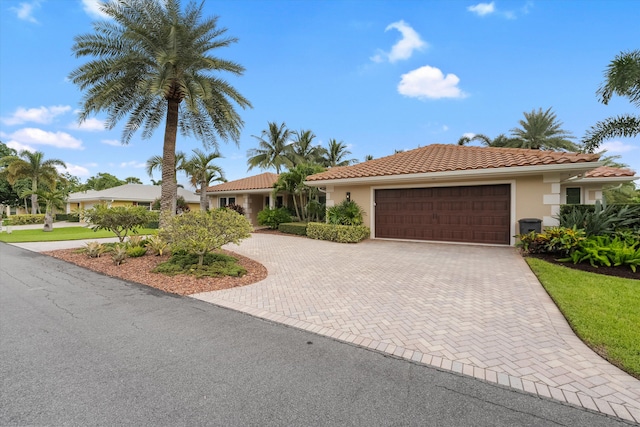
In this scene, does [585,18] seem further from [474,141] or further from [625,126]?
[474,141]

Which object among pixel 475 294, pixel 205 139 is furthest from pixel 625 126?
pixel 205 139

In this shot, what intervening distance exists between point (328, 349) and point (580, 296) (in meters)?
4.88

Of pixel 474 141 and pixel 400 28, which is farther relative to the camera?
pixel 474 141

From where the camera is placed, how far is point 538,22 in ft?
35.6

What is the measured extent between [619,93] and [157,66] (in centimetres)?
1567

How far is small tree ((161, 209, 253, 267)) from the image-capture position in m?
6.78

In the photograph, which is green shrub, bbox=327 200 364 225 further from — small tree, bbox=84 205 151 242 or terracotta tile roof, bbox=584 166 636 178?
terracotta tile roof, bbox=584 166 636 178

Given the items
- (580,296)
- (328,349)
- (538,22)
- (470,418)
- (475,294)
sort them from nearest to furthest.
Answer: (470,418) < (328,349) < (580,296) < (475,294) < (538,22)

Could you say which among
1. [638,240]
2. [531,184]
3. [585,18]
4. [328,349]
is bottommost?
[328,349]

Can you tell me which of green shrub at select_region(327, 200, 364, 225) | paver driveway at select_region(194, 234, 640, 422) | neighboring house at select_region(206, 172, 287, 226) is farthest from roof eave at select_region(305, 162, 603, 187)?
neighboring house at select_region(206, 172, 287, 226)

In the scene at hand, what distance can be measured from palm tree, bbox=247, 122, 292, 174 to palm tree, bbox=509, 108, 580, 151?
2233 centimetres

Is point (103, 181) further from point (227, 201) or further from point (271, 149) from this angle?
point (227, 201)

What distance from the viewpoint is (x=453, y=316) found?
447cm

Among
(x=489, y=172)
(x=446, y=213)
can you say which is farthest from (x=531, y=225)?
(x=446, y=213)
